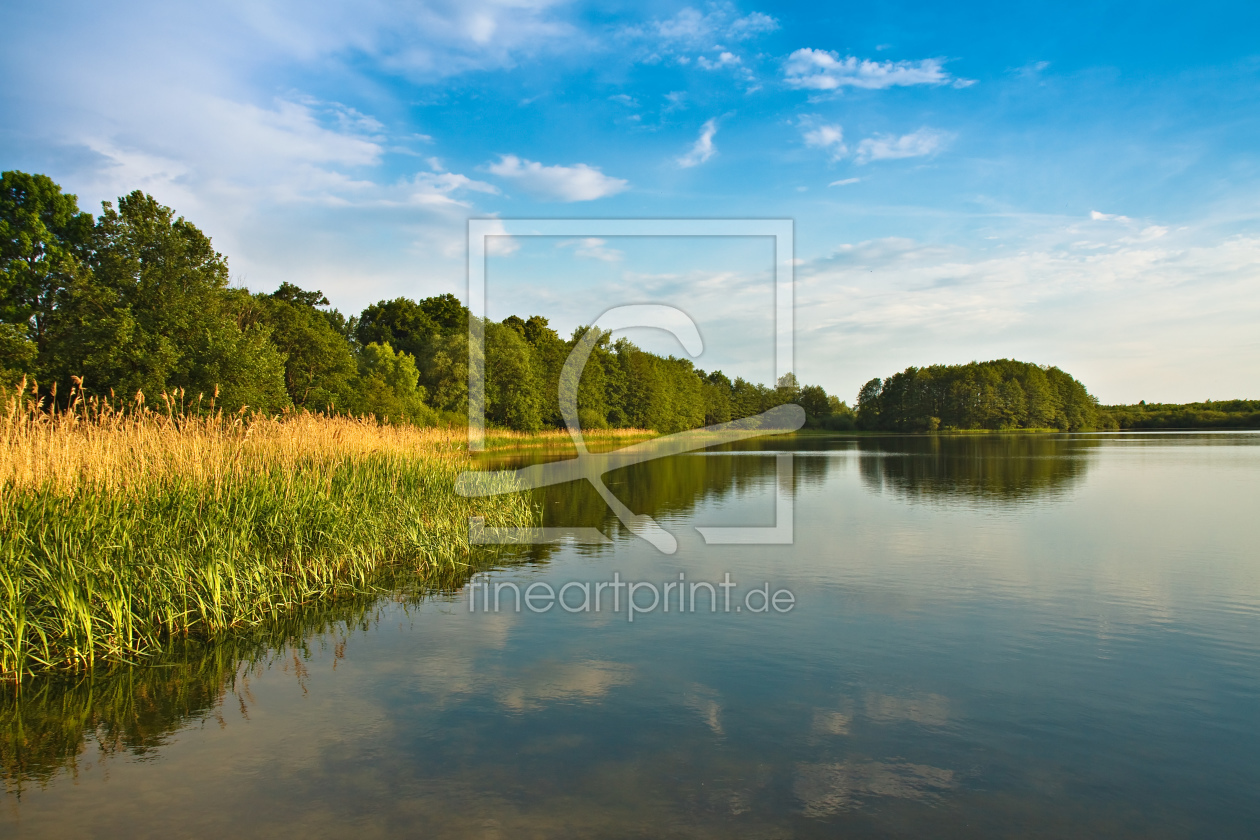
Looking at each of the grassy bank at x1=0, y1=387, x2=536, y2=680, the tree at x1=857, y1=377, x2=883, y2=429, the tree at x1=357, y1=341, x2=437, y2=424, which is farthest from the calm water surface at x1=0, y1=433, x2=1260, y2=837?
the tree at x1=857, y1=377, x2=883, y2=429

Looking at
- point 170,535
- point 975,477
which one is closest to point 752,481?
point 975,477

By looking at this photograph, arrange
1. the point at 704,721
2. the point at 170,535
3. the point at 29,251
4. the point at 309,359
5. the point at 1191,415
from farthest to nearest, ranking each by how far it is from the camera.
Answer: the point at 1191,415
the point at 309,359
the point at 29,251
the point at 170,535
the point at 704,721

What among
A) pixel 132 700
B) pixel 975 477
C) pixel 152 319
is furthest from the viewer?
pixel 975 477

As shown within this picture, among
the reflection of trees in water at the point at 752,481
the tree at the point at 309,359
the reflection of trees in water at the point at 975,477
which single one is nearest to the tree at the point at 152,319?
the reflection of trees in water at the point at 752,481

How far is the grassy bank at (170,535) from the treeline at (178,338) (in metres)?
1.99

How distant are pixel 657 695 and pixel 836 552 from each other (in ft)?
26.5

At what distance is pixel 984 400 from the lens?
114 m

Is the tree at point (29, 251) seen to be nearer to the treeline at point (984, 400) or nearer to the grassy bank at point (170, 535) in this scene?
the grassy bank at point (170, 535)

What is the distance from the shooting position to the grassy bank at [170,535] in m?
7.39

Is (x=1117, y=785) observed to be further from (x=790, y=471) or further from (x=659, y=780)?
(x=790, y=471)

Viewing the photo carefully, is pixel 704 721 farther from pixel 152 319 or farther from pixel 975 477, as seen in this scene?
pixel 975 477

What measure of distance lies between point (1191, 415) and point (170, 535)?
13739 centimetres

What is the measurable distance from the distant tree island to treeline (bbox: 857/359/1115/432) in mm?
41234

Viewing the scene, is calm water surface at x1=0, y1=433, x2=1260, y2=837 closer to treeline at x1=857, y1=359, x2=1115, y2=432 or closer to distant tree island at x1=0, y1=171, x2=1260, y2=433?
distant tree island at x1=0, y1=171, x2=1260, y2=433
